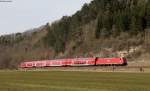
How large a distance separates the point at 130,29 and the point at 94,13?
36.2 meters

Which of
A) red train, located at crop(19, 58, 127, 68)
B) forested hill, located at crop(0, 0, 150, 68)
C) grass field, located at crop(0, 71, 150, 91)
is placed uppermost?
forested hill, located at crop(0, 0, 150, 68)

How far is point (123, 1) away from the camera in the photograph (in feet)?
541

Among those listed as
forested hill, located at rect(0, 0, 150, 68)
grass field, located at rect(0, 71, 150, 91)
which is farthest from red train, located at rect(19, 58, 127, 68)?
grass field, located at rect(0, 71, 150, 91)

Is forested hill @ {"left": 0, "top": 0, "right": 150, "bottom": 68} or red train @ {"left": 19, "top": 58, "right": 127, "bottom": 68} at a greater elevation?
forested hill @ {"left": 0, "top": 0, "right": 150, "bottom": 68}

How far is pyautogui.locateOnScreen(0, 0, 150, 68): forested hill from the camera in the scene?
440 ft

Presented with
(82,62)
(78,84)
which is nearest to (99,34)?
(82,62)

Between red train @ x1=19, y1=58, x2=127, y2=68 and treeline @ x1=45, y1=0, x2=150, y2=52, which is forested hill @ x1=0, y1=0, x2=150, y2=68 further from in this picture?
red train @ x1=19, y1=58, x2=127, y2=68

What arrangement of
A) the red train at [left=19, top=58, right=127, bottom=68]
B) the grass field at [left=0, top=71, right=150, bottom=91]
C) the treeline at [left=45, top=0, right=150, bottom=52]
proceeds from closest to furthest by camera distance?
the grass field at [left=0, top=71, right=150, bottom=91] < the red train at [left=19, top=58, right=127, bottom=68] < the treeline at [left=45, top=0, right=150, bottom=52]

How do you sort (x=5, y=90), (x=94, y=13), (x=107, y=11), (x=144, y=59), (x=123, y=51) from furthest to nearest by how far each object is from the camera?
1. (x=94, y=13)
2. (x=107, y=11)
3. (x=123, y=51)
4. (x=144, y=59)
5. (x=5, y=90)

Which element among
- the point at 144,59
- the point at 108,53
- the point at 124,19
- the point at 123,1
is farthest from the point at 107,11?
the point at 144,59

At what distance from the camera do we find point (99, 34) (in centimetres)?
15462

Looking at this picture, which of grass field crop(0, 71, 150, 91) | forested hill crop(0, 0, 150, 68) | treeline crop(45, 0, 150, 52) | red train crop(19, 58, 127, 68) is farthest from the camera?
treeline crop(45, 0, 150, 52)

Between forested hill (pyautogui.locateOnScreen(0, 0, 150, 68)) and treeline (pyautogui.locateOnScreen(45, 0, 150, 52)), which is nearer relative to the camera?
forested hill (pyautogui.locateOnScreen(0, 0, 150, 68))

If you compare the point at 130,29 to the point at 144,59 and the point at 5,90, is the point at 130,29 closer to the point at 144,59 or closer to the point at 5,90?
the point at 144,59
